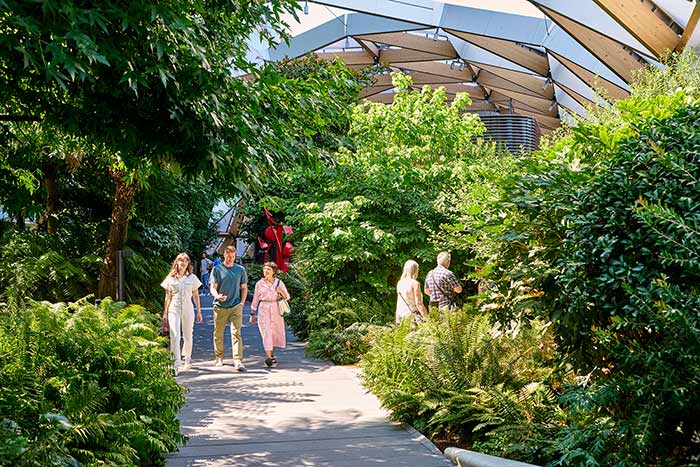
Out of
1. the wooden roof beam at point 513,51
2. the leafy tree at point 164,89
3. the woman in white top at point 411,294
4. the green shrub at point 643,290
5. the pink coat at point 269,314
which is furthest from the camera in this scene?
the wooden roof beam at point 513,51

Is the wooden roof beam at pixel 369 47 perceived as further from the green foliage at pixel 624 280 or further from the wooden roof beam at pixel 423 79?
the green foliage at pixel 624 280

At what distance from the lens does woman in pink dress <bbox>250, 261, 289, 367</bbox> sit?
1190 centimetres

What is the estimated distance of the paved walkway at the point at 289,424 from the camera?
20.3 ft

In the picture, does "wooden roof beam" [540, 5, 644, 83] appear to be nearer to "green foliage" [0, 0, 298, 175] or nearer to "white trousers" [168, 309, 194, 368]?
"white trousers" [168, 309, 194, 368]

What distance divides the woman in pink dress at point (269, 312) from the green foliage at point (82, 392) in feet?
15.5

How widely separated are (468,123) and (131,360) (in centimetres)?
1183

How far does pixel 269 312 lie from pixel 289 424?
4.73m

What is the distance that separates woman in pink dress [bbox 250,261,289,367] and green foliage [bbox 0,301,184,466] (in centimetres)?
474

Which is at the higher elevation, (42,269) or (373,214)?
(373,214)

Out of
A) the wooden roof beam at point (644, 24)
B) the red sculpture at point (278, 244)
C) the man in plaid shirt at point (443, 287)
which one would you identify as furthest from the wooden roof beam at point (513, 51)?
the man in plaid shirt at point (443, 287)

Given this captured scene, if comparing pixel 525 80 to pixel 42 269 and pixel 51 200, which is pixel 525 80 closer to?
pixel 51 200

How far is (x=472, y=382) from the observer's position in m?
7.07

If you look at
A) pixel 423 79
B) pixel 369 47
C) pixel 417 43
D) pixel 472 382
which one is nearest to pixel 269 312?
pixel 472 382

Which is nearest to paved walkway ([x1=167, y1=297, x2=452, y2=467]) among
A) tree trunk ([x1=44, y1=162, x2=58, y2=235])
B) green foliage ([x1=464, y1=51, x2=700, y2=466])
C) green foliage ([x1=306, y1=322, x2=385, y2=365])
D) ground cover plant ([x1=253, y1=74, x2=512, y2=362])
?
green foliage ([x1=306, y1=322, x2=385, y2=365])
